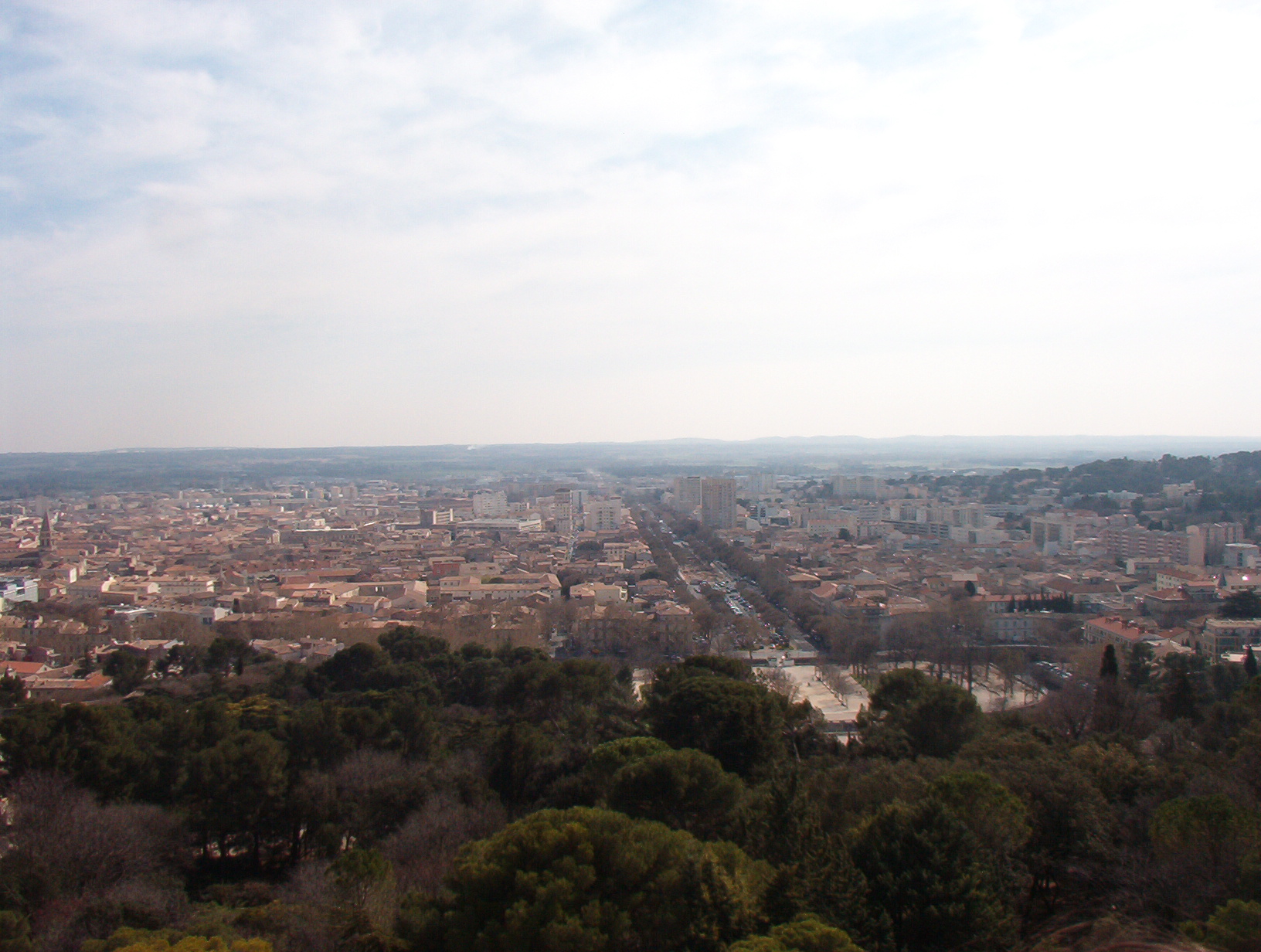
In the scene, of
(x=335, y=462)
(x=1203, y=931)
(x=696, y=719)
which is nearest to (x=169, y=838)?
(x=696, y=719)

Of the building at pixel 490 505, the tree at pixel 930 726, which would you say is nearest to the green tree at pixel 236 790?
the tree at pixel 930 726

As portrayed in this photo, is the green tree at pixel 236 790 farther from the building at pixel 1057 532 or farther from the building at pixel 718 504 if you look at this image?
the building at pixel 718 504

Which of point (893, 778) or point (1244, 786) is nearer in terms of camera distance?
point (1244, 786)

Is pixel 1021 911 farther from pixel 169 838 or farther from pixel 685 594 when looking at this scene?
pixel 685 594

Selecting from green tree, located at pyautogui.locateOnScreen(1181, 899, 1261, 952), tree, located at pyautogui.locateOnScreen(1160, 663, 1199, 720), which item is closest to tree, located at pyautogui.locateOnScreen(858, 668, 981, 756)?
tree, located at pyautogui.locateOnScreen(1160, 663, 1199, 720)

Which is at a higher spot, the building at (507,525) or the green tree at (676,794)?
the green tree at (676,794)
